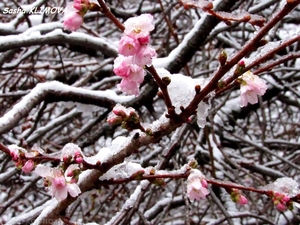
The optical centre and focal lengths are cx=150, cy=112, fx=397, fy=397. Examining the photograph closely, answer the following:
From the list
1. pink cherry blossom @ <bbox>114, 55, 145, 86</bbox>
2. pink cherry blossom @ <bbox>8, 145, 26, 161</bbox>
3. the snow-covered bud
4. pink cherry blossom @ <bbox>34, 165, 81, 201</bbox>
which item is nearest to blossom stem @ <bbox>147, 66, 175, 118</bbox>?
pink cherry blossom @ <bbox>114, 55, 145, 86</bbox>

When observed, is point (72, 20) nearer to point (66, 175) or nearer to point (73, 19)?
point (73, 19)

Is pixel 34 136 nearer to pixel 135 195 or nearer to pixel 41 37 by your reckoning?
pixel 41 37

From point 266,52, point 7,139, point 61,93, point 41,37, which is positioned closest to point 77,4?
point 266,52

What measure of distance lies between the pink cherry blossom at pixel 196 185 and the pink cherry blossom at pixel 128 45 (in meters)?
0.44

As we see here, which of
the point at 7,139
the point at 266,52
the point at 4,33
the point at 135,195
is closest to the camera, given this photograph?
the point at 266,52

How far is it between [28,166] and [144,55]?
0.50 metres

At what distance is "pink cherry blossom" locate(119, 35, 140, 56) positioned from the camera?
848mm

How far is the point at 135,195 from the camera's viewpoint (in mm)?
1520

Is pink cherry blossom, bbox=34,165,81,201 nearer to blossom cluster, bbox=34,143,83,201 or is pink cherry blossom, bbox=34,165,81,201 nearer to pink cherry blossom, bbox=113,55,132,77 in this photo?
blossom cluster, bbox=34,143,83,201

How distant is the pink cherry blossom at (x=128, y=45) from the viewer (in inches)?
33.4

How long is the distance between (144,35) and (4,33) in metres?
1.86

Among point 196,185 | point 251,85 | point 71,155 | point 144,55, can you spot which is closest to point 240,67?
point 251,85

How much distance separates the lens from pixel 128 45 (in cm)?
85

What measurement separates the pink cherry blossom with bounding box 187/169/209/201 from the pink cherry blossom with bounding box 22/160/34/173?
0.45 meters
